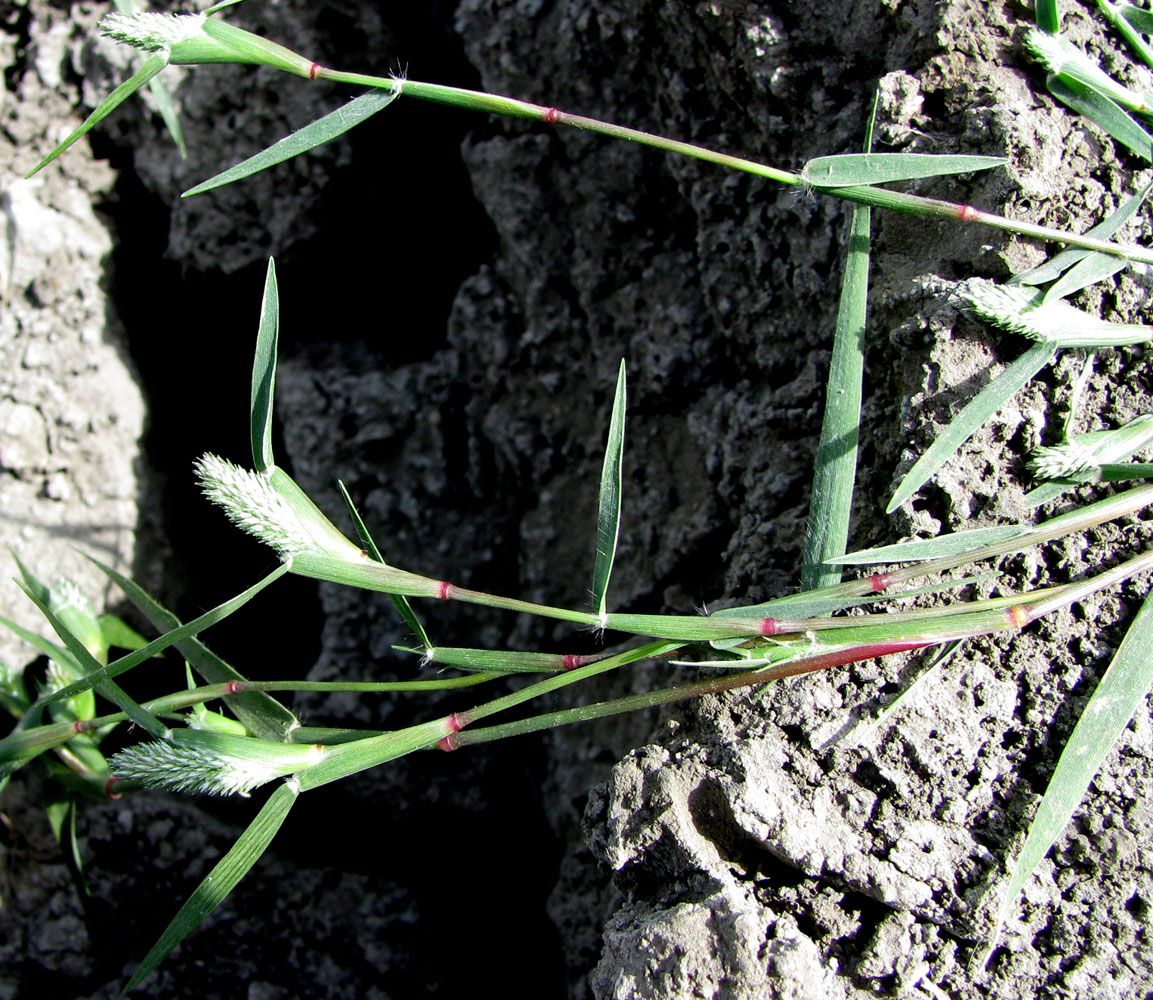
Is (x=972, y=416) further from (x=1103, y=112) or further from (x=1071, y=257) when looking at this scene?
(x=1103, y=112)

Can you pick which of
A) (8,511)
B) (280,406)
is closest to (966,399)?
(280,406)

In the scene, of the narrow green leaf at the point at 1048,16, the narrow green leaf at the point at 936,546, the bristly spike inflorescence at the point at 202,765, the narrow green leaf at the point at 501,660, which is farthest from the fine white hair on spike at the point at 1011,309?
the bristly spike inflorescence at the point at 202,765

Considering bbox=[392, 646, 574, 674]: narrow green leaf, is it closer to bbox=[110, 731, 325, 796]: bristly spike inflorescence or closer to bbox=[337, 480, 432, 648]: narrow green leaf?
bbox=[337, 480, 432, 648]: narrow green leaf

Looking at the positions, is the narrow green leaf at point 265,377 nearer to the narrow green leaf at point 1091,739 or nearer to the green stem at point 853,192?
the green stem at point 853,192

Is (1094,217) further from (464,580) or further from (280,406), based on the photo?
(280,406)

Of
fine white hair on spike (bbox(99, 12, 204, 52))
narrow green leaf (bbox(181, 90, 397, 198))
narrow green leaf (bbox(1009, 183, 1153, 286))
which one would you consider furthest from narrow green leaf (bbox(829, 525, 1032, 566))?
fine white hair on spike (bbox(99, 12, 204, 52))

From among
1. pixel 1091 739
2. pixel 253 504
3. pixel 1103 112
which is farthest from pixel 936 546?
pixel 253 504
